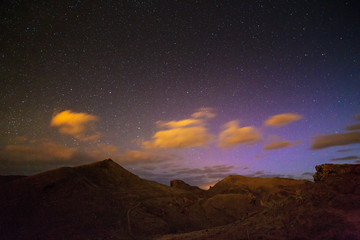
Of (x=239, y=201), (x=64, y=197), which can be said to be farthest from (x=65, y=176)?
(x=239, y=201)

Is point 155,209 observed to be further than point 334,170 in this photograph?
Yes

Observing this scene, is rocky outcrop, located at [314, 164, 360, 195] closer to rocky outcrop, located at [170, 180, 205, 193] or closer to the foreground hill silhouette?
the foreground hill silhouette

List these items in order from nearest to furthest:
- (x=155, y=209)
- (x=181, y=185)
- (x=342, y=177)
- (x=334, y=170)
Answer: (x=342, y=177), (x=334, y=170), (x=155, y=209), (x=181, y=185)

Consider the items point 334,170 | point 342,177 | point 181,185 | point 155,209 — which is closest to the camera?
point 342,177

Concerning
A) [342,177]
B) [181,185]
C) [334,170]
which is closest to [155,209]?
[342,177]

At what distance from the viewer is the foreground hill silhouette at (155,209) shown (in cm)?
1230

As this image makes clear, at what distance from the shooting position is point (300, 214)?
13094 mm

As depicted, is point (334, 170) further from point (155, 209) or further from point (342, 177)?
point (155, 209)

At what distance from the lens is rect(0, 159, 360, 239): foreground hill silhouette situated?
12297 mm

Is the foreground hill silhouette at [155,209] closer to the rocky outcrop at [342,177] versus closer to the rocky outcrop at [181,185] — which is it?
the rocky outcrop at [342,177]

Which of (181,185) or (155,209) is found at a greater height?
(181,185)

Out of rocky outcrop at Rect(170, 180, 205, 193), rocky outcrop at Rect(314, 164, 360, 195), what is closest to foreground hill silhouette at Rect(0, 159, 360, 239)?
rocky outcrop at Rect(314, 164, 360, 195)

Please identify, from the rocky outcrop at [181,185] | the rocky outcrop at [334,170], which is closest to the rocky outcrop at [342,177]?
the rocky outcrop at [334,170]

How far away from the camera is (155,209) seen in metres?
25.4
